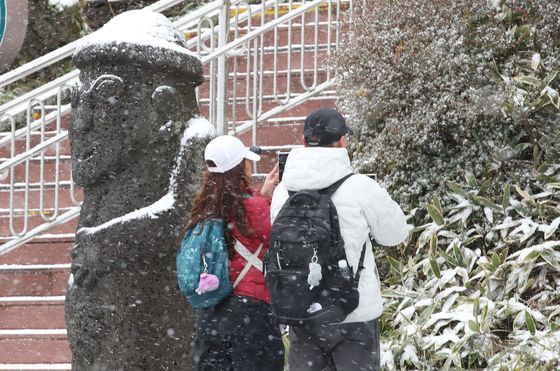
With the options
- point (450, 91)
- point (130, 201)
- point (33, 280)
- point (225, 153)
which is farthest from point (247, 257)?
point (33, 280)

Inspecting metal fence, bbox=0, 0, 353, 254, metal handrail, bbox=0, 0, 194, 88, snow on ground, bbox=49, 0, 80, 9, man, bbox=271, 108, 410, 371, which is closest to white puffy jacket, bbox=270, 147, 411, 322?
man, bbox=271, 108, 410, 371

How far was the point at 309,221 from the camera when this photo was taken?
14.9 feet

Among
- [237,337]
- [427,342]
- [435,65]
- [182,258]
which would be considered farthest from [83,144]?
[435,65]

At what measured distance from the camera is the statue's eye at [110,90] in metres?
5.52

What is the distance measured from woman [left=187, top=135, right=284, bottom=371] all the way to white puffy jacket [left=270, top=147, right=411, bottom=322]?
0.32m

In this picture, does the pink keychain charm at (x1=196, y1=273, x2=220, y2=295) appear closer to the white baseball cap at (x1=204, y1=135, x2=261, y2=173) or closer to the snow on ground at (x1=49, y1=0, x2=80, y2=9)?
the white baseball cap at (x1=204, y1=135, x2=261, y2=173)

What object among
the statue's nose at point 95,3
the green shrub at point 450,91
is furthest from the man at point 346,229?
the statue's nose at point 95,3

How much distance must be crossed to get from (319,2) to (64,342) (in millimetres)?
3261

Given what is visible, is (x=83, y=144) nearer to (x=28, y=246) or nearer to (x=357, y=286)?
(x=357, y=286)

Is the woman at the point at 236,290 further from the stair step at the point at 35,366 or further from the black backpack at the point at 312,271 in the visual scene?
the stair step at the point at 35,366

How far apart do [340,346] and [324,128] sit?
37.1 inches

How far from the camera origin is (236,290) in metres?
4.89

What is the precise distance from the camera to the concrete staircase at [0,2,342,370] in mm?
7824

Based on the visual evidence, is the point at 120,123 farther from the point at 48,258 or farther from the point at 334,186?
the point at 48,258
